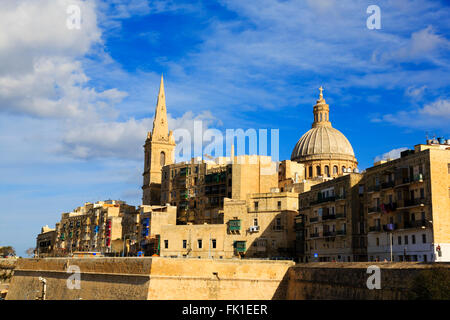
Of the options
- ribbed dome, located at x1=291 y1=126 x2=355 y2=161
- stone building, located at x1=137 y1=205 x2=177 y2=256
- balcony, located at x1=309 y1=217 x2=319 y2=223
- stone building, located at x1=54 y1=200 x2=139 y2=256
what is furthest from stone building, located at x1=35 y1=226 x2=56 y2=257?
balcony, located at x1=309 y1=217 x2=319 y2=223

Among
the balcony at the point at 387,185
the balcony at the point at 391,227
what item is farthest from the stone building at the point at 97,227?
the balcony at the point at 391,227

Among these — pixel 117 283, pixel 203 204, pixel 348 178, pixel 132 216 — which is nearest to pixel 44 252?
pixel 132 216

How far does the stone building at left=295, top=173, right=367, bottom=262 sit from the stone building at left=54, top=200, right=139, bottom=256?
1190 inches

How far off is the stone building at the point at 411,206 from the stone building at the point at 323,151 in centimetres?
3533

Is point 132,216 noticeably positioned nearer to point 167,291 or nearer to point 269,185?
point 269,185

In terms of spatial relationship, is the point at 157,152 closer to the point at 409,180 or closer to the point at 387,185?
the point at 387,185

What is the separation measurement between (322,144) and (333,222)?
35.2 meters

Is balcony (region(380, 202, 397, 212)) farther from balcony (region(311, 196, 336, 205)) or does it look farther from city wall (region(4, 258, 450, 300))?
balcony (region(311, 196, 336, 205))

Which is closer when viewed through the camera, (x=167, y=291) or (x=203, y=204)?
(x=167, y=291)

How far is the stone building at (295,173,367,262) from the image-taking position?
5141 cm

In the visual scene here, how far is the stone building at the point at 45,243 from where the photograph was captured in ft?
361
